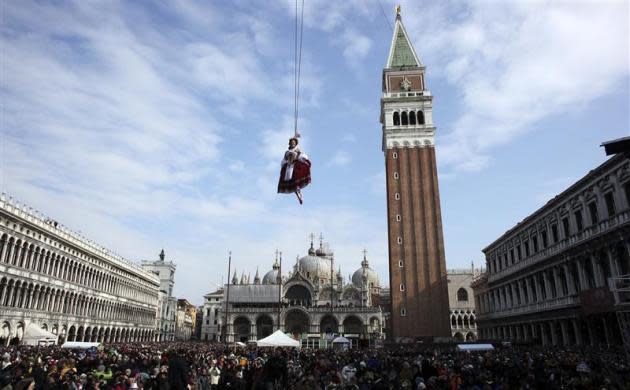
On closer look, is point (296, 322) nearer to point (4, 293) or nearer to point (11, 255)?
point (4, 293)

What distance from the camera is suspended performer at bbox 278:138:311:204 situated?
1561 centimetres

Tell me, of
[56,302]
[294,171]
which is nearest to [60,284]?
[56,302]

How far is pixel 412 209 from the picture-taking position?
52250 millimetres

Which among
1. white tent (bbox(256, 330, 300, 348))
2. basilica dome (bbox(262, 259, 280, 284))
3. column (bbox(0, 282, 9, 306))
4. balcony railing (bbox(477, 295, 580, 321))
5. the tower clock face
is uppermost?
the tower clock face

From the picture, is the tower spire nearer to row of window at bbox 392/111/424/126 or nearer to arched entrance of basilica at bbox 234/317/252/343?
row of window at bbox 392/111/424/126

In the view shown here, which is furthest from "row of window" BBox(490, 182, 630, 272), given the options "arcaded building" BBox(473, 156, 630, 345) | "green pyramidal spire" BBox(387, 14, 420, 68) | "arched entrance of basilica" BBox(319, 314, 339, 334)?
"green pyramidal spire" BBox(387, 14, 420, 68)

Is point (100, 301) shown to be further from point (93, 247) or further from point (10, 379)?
point (10, 379)

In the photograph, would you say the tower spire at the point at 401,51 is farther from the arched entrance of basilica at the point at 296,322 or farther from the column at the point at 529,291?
the arched entrance of basilica at the point at 296,322

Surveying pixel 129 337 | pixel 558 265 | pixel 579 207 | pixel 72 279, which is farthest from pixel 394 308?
pixel 129 337

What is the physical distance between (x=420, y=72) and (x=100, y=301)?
5030 cm

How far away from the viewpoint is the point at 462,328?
70562mm

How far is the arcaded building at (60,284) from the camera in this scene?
35.2 m

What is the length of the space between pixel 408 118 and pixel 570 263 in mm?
29231

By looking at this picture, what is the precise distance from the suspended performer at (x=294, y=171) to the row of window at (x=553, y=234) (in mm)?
20925
